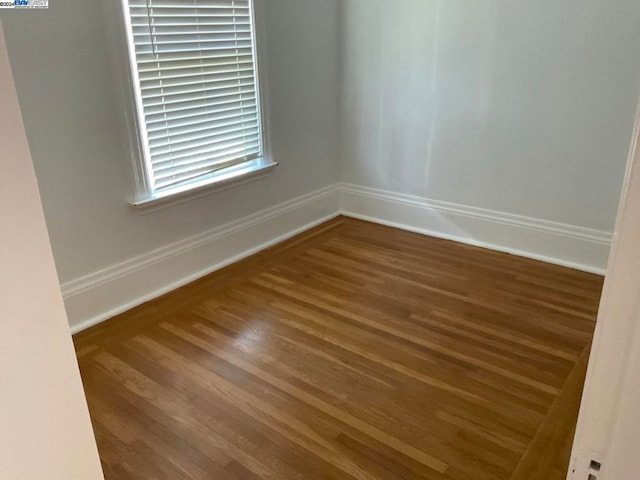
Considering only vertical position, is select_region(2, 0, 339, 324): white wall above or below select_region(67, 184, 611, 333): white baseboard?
above

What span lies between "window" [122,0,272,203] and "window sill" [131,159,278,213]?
0.04 ft

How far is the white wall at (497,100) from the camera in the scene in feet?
9.34

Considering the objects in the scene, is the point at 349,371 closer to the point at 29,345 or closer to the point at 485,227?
the point at 29,345

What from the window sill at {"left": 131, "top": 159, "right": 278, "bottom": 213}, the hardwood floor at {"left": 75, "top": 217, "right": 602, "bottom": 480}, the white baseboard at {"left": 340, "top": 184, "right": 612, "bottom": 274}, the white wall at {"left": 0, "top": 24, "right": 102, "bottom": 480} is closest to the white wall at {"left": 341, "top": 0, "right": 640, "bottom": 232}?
the white baseboard at {"left": 340, "top": 184, "right": 612, "bottom": 274}

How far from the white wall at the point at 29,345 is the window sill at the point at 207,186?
1.87 meters

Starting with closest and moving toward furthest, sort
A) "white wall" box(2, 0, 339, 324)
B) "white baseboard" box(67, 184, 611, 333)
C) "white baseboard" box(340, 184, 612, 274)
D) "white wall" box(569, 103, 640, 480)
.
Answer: "white wall" box(569, 103, 640, 480), "white wall" box(2, 0, 339, 324), "white baseboard" box(67, 184, 611, 333), "white baseboard" box(340, 184, 612, 274)

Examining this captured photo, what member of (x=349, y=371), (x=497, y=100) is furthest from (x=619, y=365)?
(x=497, y=100)

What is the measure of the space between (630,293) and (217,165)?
258 cm

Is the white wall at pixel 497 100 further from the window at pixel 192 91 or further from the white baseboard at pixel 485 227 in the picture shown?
the window at pixel 192 91

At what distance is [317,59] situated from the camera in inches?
142

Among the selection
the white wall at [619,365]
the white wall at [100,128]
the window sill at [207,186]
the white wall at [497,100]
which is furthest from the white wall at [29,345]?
the white wall at [497,100]

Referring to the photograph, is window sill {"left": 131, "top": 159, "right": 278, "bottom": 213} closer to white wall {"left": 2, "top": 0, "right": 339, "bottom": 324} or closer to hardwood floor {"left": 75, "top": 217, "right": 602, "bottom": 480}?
white wall {"left": 2, "top": 0, "right": 339, "bottom": 324}

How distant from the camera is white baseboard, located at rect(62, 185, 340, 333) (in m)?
2.63

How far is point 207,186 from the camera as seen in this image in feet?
9.93
